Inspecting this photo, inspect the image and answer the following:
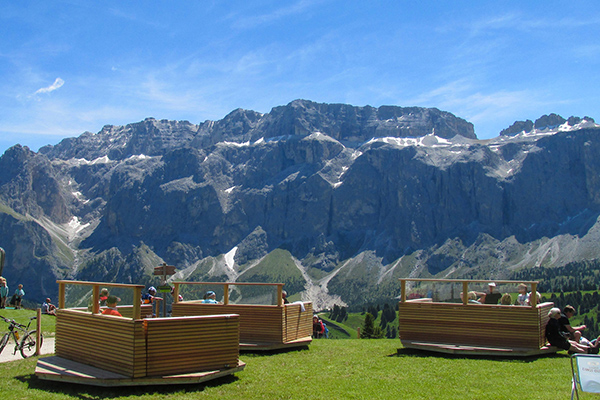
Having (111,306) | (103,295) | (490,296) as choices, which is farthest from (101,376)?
(490,296)

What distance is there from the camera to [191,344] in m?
13.0

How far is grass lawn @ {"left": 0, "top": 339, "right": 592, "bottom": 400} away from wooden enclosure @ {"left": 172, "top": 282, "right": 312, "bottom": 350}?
143 centimetres

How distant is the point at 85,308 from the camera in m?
15.4

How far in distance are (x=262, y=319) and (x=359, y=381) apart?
667 cm

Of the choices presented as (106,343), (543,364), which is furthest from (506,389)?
(106,343)

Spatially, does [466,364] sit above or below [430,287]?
below

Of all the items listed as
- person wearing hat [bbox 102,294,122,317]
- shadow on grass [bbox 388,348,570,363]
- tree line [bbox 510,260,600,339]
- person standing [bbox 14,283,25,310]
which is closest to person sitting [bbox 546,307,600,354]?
shadow on grass [bbox 388,348,570,363]

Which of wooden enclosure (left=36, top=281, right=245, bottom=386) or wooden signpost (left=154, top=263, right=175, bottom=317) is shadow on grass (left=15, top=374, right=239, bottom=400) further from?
wooden signpost (left=154, top=263, right=175, bottom=317)

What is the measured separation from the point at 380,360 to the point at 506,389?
5382 mm

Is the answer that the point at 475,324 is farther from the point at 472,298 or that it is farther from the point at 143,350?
the point at 143,350

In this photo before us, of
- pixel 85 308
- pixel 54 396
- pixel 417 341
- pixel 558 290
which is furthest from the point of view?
pixel 558 290

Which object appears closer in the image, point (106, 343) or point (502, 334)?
point (106, 343)

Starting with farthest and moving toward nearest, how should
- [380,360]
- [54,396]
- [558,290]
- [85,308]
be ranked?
[558,290]
[380,360]
[85,308]
[54,396]

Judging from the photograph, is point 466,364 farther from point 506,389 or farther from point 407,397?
point 407,397
